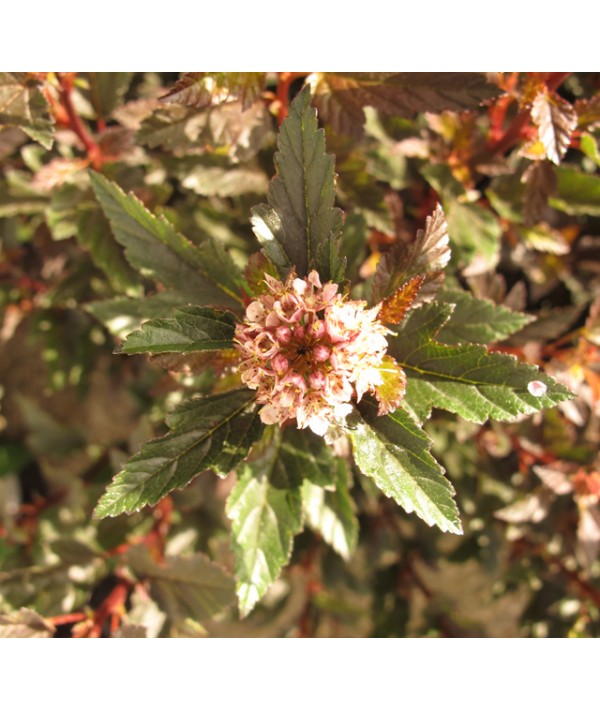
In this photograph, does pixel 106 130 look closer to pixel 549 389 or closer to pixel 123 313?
pixel 123 313

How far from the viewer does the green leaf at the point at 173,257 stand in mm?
1150

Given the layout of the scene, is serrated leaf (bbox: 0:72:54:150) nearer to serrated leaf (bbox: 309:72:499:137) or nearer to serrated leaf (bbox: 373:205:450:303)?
serrated leaf (bbox: 309:72:499:137)

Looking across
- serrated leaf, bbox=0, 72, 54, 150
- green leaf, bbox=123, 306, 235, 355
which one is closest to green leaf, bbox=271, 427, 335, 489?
green leaf, bbox=123, 306, 235, 355

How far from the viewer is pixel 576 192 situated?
1.48 metres

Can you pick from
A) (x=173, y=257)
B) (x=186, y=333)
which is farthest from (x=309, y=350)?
(x=173, y=257)

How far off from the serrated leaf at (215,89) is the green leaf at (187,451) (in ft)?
1.76

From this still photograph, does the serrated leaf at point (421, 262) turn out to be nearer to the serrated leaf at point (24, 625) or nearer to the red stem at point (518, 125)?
the red stem at point (518, 125)

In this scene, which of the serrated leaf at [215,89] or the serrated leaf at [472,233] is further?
the serrated leaf at [472,233]

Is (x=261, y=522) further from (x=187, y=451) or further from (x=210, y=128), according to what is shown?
(x=210, y=128)

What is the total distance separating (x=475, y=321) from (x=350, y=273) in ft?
0.94

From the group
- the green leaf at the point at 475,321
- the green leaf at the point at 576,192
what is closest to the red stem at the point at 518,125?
the green leaf at the point at 576,192

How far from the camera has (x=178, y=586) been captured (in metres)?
1.49

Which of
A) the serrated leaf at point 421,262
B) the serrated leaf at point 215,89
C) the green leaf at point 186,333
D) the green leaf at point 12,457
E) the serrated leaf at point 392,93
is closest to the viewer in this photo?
the green leaf at point 186,333

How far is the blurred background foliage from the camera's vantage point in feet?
4.21
